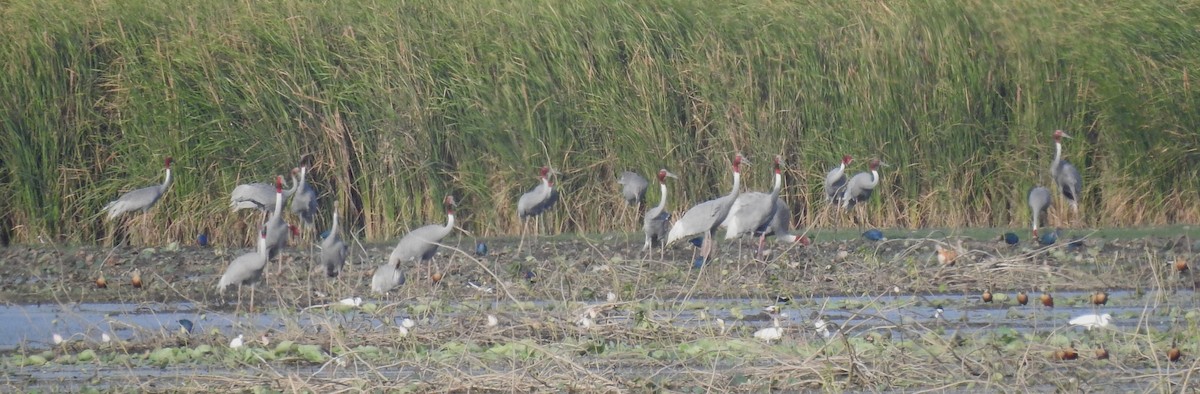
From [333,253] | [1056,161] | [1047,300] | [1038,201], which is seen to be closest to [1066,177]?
[1056,161]

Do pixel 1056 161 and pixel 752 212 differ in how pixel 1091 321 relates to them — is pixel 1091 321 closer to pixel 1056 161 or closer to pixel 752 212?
pixel 752 212

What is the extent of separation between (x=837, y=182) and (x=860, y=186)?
0.45 meters

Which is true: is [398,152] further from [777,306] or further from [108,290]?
[777,306]

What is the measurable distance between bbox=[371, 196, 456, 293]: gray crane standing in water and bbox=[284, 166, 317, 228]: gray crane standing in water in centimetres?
151

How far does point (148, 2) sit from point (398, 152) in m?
2.54

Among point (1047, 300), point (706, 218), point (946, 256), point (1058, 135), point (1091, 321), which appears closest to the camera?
point (1091, 321)

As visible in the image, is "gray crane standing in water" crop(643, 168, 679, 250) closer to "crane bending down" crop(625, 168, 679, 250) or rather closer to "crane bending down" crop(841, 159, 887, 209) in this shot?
"crane bending down" crop(625, 168, 679, 250)

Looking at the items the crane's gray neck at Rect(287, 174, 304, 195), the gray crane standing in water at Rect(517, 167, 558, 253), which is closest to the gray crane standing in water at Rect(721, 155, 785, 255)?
the gray crane standing in water at Rect(517, 167, 558, 253)

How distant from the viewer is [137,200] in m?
12.0

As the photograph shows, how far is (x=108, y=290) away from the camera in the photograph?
10508 millimetres

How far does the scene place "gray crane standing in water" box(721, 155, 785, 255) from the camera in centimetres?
1141

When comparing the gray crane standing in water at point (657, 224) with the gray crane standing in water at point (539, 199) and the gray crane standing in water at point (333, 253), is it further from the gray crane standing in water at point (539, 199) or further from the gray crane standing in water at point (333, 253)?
the gray crane standing in water at point (333, 253)

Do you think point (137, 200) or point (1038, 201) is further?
point (1038, 201)

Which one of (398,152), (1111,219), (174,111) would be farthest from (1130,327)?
(174,111)
